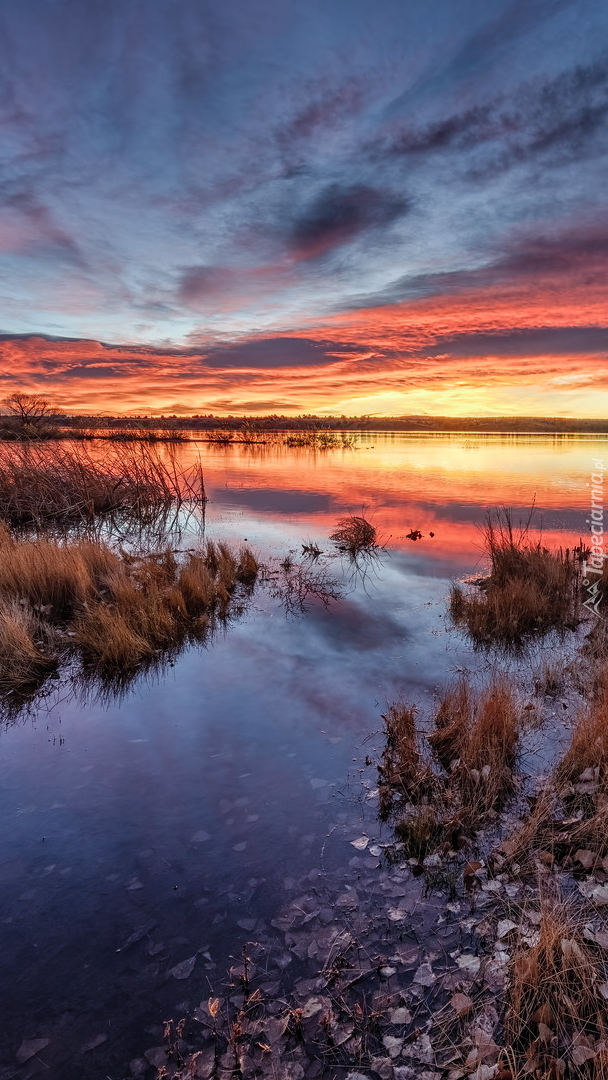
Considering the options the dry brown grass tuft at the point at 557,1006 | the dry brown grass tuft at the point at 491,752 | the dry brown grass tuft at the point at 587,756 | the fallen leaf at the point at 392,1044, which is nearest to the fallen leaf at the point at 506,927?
the dry brown grass tuft at the point at 557,1006

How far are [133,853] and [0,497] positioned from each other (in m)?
18.8

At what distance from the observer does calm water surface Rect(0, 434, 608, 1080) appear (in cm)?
369

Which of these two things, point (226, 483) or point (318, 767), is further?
point (226, 483)

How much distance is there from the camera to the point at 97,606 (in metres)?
10.1

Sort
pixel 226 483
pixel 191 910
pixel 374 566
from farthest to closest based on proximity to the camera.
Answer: pixel 226 483
pixel 374 566
pixel 191 910

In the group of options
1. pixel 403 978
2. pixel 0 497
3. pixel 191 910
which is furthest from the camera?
pixel 0 497

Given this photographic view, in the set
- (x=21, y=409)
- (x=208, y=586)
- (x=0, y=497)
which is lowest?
(x=208, y=586)

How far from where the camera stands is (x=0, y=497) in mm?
20234

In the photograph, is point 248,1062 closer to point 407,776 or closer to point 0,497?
point 407,776

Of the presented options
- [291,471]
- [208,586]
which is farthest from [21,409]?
[291,471]

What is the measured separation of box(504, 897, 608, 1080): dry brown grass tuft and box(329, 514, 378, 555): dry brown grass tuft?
13509 mm

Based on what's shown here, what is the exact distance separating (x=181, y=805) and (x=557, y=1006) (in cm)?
364

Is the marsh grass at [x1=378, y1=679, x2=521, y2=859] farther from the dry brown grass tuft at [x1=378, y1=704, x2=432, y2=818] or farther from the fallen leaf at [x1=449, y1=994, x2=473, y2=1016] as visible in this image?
the fallen leaf at [x1=449, y1=994, x2=473, y2=1016]

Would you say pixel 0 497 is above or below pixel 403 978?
above
